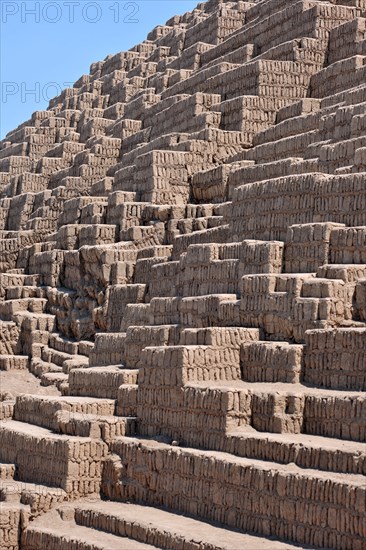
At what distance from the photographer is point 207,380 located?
17.1 m

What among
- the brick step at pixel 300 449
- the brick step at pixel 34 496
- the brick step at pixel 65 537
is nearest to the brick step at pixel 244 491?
the brick step at pixel 300 449

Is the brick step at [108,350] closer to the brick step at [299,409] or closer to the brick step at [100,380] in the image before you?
the brick step at [100,380]

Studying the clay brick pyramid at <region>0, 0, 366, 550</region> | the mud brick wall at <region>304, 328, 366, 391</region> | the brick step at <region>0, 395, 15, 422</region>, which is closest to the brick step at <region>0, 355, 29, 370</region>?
the clay brick pyramid at <region>0, 0, 366, 550</region>

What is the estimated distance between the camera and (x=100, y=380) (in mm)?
19594

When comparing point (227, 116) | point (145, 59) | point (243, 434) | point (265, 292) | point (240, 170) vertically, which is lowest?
point (243, 434)

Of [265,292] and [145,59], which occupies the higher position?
[145,59]

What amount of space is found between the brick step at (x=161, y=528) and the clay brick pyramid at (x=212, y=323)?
4cm

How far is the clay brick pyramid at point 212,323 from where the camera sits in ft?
49.3

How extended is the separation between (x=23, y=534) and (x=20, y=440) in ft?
6.21

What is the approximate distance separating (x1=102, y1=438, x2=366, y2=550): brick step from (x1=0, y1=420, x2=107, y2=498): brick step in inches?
8.6

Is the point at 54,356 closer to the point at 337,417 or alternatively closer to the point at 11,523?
the point at 11,523

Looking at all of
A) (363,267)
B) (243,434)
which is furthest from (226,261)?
(243,434)

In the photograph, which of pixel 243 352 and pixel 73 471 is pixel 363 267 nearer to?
pixel 243 352

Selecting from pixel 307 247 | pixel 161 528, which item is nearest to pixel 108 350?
pixel 307 247
